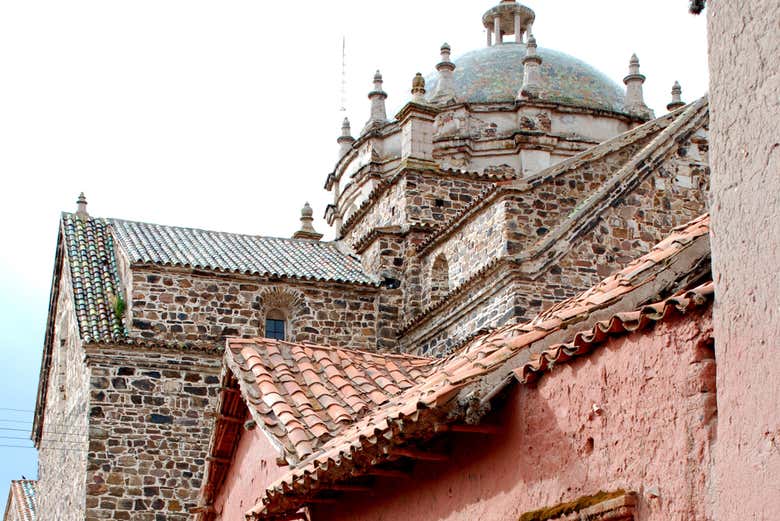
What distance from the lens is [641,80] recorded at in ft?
95.5

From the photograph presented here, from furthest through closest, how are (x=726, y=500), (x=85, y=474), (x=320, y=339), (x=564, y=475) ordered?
1. (x=320, y=339)
2. (x=85, y=474)
3. (x=564, y=475)
4. (x=726, y=500)

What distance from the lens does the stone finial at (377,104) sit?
30.0 m

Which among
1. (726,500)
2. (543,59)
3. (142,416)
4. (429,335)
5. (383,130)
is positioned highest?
(543,59)

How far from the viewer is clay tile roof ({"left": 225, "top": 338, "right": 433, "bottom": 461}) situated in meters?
10.2

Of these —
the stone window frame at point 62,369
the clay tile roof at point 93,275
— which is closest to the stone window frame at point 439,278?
the clay tile roof at point 93,275

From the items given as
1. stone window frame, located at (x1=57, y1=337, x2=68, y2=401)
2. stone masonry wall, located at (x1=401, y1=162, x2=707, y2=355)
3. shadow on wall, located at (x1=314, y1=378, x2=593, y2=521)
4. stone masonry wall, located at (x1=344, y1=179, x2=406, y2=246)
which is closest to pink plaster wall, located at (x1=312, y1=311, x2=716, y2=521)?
shadow on wall, located at (x1=314, y1=378, x2=593, y2=521)

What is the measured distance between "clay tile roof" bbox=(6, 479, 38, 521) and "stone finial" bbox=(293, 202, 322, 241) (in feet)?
27.6

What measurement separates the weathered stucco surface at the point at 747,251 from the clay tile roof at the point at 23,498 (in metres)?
25.4

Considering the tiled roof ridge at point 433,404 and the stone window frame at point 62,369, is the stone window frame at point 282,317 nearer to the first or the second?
the stone window frame at point 62,369

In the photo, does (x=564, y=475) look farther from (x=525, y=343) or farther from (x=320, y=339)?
(x=320, y=339)

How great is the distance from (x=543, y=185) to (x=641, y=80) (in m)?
10.5

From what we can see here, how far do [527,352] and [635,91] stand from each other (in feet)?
74.0

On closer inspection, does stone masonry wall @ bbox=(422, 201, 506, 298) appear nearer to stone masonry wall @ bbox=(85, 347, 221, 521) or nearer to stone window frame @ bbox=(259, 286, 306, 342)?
stone window frame @ bbox=(259, 286, 306, 342)

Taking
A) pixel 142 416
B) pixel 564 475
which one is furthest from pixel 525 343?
pixel 142 416
